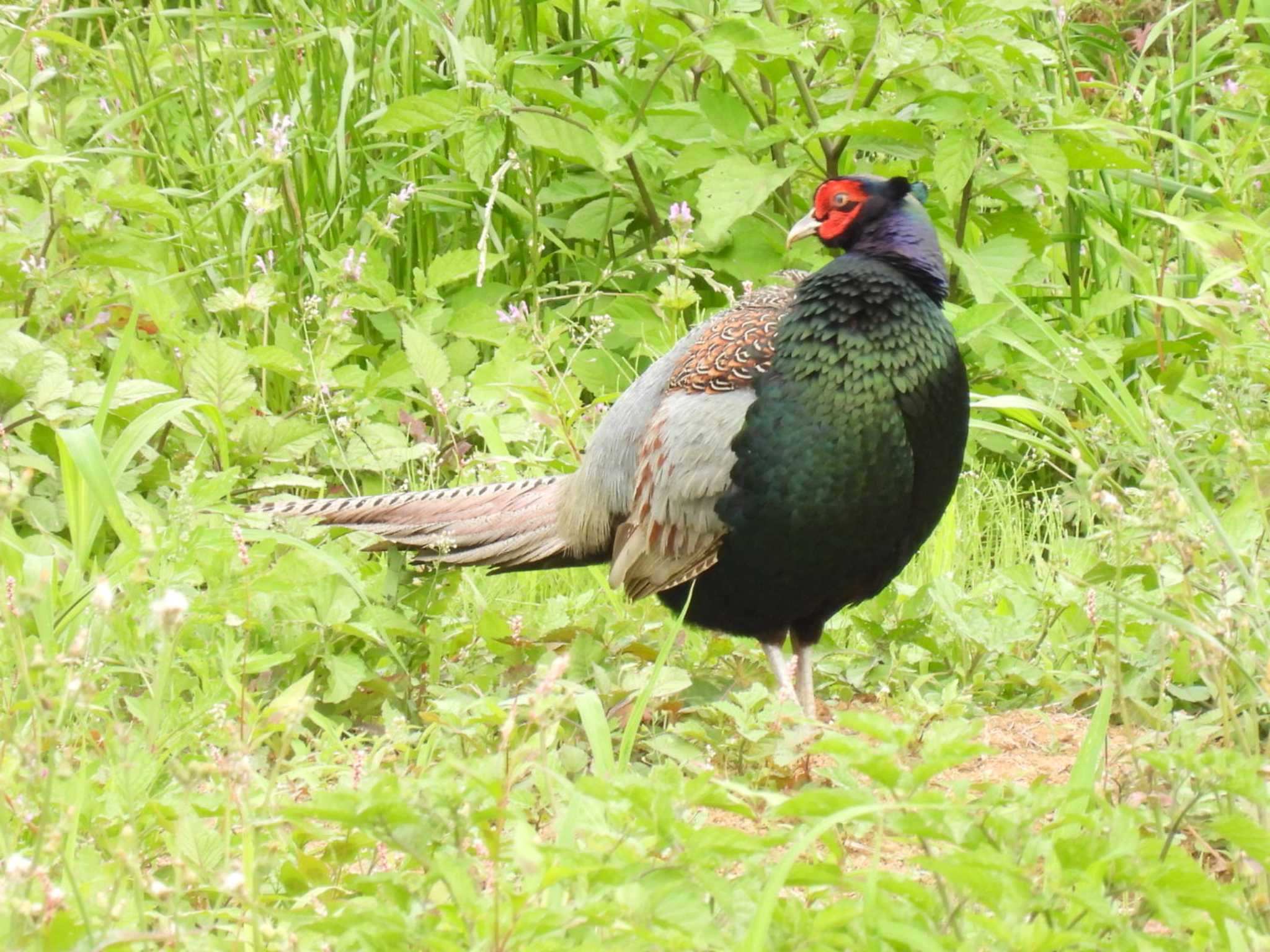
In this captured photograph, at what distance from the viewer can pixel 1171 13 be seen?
5.08m

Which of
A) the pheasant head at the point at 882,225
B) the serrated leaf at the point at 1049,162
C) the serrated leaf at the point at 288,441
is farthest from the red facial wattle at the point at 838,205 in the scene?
the serrated leaf at the point at 288,441

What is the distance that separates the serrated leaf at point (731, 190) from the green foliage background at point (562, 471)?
0.06 feet

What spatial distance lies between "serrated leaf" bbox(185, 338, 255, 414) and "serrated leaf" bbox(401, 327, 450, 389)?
2.14ft

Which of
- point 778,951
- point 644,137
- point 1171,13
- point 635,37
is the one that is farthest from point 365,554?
point 1171,13

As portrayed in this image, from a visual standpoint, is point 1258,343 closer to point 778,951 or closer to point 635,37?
point 778,951

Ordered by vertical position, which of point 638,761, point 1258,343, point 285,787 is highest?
point 1258,343

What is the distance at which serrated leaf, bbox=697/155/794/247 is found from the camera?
4.73 meters

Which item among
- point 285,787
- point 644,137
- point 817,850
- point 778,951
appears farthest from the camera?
point 644,137

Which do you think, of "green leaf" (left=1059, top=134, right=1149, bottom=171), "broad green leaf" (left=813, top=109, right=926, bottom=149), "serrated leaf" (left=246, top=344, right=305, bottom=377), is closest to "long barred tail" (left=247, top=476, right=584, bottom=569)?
"serrated leaf" (left=246, top=344, right=305, bottom=377)

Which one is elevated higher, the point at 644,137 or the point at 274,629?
the point at 644,137

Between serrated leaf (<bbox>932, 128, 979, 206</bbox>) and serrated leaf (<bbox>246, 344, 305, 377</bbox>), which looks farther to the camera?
serrated leaf (<bbox>932, 128, 979, 206</bbox>)

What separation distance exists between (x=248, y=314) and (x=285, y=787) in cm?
207

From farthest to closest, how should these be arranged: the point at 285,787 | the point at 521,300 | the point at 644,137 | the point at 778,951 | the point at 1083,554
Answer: the point at 521,300, the point at 644,137, the point at 1083,554, the point at 285,787, the point at 778,951

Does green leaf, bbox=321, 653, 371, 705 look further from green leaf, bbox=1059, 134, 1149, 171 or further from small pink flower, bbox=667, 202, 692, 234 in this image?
green leaf, bbox=1059, 134, 1149, 171
